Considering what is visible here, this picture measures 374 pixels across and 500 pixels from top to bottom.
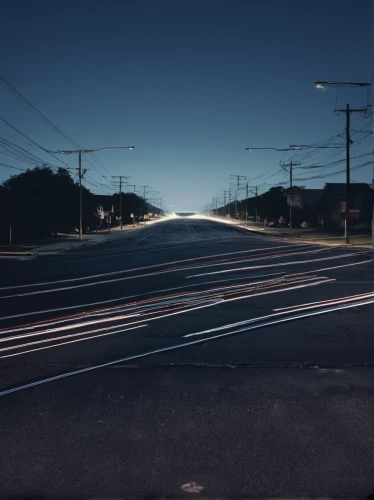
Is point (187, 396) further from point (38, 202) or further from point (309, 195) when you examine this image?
point (309, 195)

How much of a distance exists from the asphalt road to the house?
6970 centimetres

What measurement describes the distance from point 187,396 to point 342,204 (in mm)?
77646

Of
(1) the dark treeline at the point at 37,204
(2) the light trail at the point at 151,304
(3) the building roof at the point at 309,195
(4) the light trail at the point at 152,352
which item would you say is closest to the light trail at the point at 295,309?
(4) the light trail at the point at 152,352

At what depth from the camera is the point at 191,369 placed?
7.06 metres

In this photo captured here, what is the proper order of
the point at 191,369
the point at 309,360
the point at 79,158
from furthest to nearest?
1. the point at 79,158
2. the point at 309,360
3. the point at 191,369

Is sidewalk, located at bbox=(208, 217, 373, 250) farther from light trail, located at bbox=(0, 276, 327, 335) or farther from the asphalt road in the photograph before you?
the asphalt road

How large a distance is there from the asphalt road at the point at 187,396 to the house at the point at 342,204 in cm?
6970

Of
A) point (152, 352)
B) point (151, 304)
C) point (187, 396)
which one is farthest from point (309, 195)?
point (187, 396)

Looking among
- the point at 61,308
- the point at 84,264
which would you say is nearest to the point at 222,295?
the point at 61,308

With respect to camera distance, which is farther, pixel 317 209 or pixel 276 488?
pixel 317 209

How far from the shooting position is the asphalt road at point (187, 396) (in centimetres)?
411

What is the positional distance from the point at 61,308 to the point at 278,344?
6.33 metres

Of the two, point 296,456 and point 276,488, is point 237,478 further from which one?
point 296,456

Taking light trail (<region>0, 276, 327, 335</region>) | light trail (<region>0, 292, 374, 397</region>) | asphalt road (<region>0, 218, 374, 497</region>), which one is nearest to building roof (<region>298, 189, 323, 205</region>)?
light trail (<region>0, 276, 327, 335</region>)
